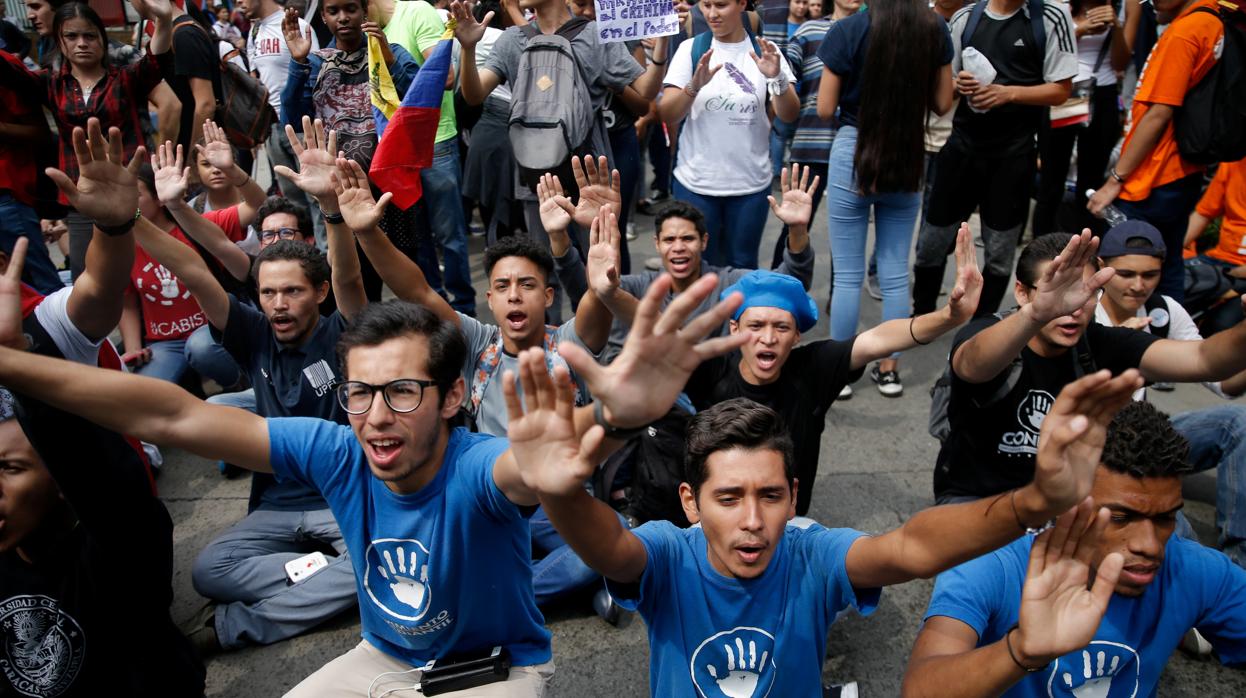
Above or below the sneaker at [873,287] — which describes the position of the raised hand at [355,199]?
above

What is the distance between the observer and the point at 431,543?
2154 millimetres

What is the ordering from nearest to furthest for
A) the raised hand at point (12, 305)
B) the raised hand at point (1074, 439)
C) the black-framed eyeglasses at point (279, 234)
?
the raised hand at point (1074, 439)
the raised hand at point (12, 305)
the black-framed eyeglasses at point (279, 234)

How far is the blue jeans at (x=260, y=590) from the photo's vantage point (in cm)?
313

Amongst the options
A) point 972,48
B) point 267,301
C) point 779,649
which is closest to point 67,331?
point 267,301

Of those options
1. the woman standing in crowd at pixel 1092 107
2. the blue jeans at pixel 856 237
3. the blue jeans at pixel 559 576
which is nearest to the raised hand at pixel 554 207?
the blue jeans at pixel 559 576

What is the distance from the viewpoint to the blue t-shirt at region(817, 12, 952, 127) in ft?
13.9

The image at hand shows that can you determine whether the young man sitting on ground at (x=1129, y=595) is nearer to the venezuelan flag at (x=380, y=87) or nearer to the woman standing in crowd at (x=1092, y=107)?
the venezuelan flag at (x=380, y=87)

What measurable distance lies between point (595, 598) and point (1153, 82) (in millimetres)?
3747

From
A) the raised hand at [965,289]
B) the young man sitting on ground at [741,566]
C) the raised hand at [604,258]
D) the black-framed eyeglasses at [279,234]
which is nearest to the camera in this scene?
the young man sitting on ground at [741,566]

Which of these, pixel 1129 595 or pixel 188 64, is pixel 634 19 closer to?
pixel 188 64

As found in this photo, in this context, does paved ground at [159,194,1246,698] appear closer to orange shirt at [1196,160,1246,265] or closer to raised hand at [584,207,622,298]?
orange shirt at [1196,160,1246,265]

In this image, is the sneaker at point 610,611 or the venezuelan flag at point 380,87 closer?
the sneaker at point 610,611

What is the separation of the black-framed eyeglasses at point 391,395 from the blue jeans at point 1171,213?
394cm

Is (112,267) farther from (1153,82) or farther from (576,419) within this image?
(1153,82)
